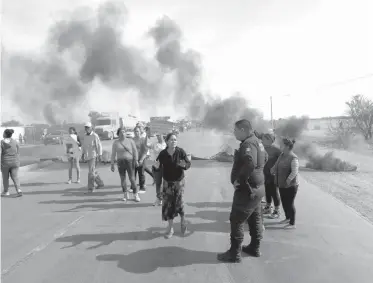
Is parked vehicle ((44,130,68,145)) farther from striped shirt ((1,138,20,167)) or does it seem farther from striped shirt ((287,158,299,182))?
striped shirt ((287,158,299,182))

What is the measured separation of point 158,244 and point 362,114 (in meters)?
24.6

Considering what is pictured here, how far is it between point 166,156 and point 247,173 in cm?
135

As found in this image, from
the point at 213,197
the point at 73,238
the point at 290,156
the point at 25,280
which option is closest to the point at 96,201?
the point at 73,238

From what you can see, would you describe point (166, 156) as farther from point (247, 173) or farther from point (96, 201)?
point (96, 201)

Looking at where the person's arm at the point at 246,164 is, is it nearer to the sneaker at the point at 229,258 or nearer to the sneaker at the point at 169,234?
the sneaker at the point at 229,258

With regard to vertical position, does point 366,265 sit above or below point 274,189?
below

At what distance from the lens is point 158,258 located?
352 cm

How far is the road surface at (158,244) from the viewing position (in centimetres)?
314

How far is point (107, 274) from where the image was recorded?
10.4 feet

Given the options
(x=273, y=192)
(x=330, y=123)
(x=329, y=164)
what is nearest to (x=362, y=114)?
(x=330, y=123)

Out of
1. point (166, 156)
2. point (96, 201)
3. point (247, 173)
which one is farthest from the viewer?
point (96, 201)

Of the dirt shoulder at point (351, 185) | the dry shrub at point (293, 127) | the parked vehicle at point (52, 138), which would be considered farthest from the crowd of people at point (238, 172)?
the parked vehicle at point (52, 138)

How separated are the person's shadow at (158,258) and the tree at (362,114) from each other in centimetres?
2410

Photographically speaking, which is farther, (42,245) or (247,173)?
(42,245)
